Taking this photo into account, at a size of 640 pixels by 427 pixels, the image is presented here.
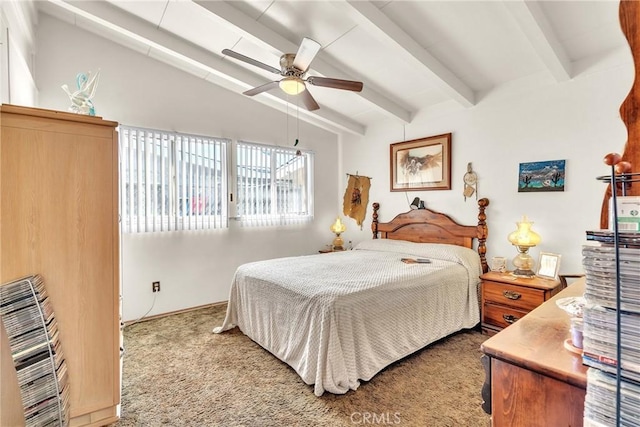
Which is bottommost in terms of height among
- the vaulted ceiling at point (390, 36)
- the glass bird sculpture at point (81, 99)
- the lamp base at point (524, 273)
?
the lamp base at point (524, 273)

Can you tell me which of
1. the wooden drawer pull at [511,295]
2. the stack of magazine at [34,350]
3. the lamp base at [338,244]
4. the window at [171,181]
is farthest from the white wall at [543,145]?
the stack of magazine at [34,350]

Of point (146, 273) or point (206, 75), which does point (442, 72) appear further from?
point (146, 273)

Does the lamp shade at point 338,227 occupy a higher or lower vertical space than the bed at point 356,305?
higher

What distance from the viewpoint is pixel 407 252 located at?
354cm

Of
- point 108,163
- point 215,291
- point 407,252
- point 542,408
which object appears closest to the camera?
point 542,408

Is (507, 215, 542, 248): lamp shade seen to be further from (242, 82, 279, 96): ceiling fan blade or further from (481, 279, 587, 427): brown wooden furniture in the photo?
(242, 82, 279, 96): ceiling fan blade

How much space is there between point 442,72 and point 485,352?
2.81 metres

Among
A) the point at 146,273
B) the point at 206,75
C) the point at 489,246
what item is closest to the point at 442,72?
the point at 489,246

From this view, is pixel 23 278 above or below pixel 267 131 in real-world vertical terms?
below

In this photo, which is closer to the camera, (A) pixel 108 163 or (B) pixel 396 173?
(A) pixel 108 163

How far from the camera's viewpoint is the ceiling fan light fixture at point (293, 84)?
2.38 m

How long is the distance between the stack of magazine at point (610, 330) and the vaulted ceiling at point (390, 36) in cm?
207

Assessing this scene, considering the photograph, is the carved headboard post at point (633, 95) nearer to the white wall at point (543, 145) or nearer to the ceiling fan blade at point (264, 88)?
the ceiling fan blade at point (264, 88)

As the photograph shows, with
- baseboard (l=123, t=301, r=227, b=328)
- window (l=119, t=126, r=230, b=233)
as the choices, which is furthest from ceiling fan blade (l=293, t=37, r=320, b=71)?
baseboard (l=123, t=301, r=227, b=328)
